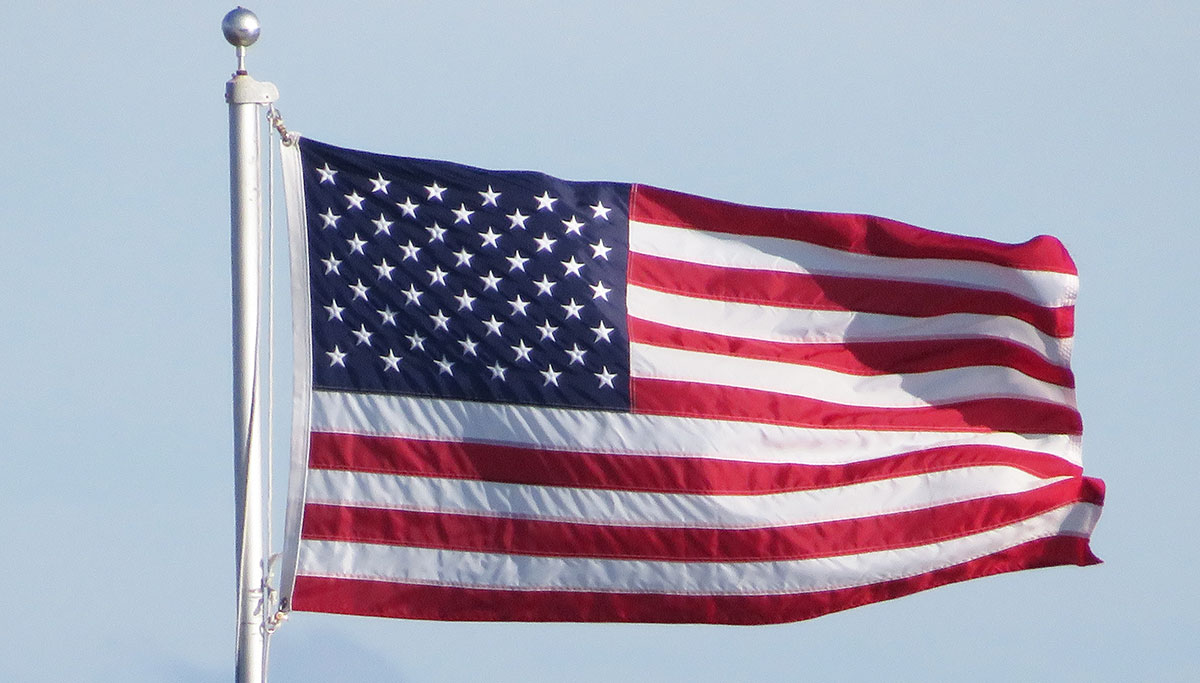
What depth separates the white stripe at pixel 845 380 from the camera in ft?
54.9

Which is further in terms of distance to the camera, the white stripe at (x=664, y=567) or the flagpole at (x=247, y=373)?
the white stripe at (x=664, y=567)

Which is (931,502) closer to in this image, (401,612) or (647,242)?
(647,242)

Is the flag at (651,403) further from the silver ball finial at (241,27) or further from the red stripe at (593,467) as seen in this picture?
the silver ball finial at (241,27)

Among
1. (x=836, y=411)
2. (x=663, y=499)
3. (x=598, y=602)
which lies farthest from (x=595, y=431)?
(x=836, y=411)

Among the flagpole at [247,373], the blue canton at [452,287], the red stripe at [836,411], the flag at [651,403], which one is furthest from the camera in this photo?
the red stripe at [836,411]

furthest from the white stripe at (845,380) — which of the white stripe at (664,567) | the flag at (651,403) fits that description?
the white stripe at (664,567)

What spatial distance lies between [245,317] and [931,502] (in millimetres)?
6000

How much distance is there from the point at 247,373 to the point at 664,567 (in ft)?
12.4

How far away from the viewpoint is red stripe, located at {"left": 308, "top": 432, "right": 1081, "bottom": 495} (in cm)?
1577

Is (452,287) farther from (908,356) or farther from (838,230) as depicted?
(908,356)

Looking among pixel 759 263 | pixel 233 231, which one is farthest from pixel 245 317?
pixel 759 263

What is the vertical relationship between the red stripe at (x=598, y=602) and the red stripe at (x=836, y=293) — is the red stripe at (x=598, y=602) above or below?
below

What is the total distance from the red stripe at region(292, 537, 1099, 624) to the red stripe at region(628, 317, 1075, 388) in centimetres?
152

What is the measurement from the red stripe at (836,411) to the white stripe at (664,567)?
785mm
